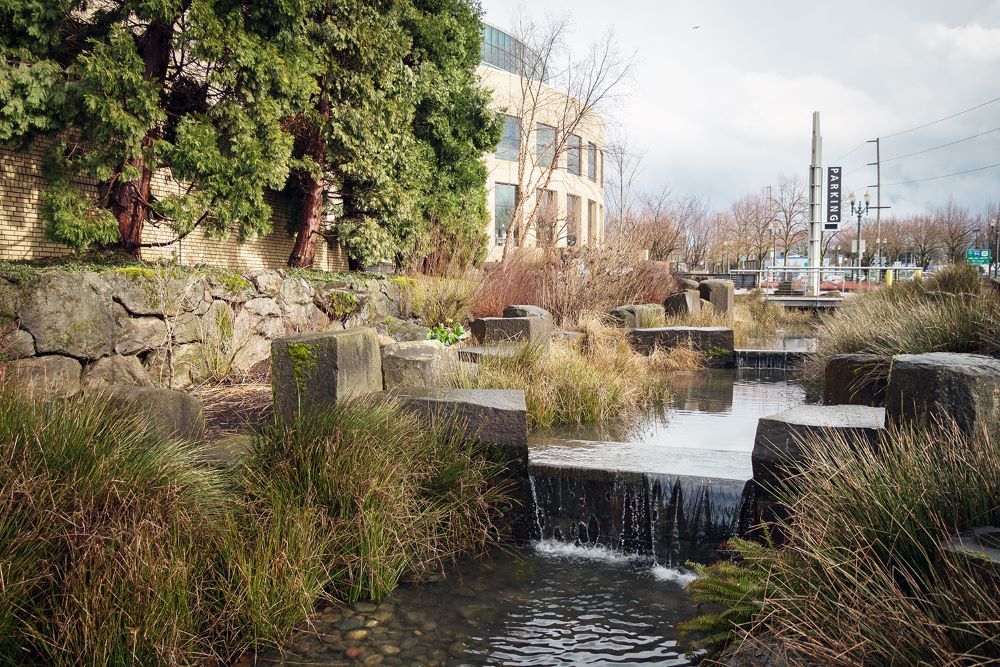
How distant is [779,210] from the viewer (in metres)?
42.7

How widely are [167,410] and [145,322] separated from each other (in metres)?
2.86

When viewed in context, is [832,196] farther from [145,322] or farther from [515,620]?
[515,620]

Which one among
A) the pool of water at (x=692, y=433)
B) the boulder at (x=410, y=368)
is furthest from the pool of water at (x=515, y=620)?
the boulder at (x=410, y=368)

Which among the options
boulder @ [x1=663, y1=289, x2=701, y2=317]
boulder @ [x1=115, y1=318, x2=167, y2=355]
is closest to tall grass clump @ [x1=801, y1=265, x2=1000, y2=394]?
boulder @ [x1=663, y1=289, x2=701, y2=317]

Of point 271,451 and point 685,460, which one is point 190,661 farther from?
point 685,460

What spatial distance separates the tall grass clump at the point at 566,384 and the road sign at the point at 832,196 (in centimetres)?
2756

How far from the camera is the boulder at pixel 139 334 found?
6566mm

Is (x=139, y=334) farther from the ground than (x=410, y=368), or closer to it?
farther from the ground

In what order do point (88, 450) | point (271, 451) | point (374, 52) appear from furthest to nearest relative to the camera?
point (374, 52)
point (271, 451)
point (88, 450)

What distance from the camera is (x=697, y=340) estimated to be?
1077cm

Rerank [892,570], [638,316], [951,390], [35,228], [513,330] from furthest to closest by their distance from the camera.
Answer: [638,316], [35,228], [513,330], [951,390], [892,570]

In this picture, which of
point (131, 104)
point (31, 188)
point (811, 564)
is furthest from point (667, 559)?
point (31, 188)

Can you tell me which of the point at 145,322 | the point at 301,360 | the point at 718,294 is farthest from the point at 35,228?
the point at 718,294

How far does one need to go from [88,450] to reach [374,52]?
9185 millimetres
